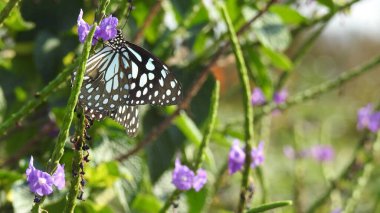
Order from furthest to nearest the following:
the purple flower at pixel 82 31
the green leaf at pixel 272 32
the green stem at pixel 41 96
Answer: the green leaf at pixel 272 32 < the green stem at pixel 41 96 < the purple flower at pixel 82 31

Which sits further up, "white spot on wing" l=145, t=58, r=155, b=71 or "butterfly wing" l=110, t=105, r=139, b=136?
"white spot on wing" l=145, t=58, r=155, b=71

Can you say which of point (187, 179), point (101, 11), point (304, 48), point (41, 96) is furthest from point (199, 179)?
point (304, 48)

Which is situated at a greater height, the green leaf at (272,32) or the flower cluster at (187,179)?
the green leaf at (272,32)

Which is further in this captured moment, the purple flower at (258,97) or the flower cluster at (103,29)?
the purple flower at (258,97)

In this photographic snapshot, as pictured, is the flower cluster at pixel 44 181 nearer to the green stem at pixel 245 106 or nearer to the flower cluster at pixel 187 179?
the flower cluster at pixel 187 179

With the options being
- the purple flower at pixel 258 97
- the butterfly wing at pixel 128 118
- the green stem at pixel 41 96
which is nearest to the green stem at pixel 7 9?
the green stem at pixel 41 96

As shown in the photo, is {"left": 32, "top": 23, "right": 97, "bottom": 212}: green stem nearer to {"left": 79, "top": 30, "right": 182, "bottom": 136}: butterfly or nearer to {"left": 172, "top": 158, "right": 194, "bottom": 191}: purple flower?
{"left": 79, "top": 30, "right": 182, "bottom": 136}: butterfly

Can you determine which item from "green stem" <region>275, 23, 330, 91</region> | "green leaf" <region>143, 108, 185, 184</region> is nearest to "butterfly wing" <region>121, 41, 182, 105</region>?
"green leaf" <region>143, 108, 185, 184</region>
